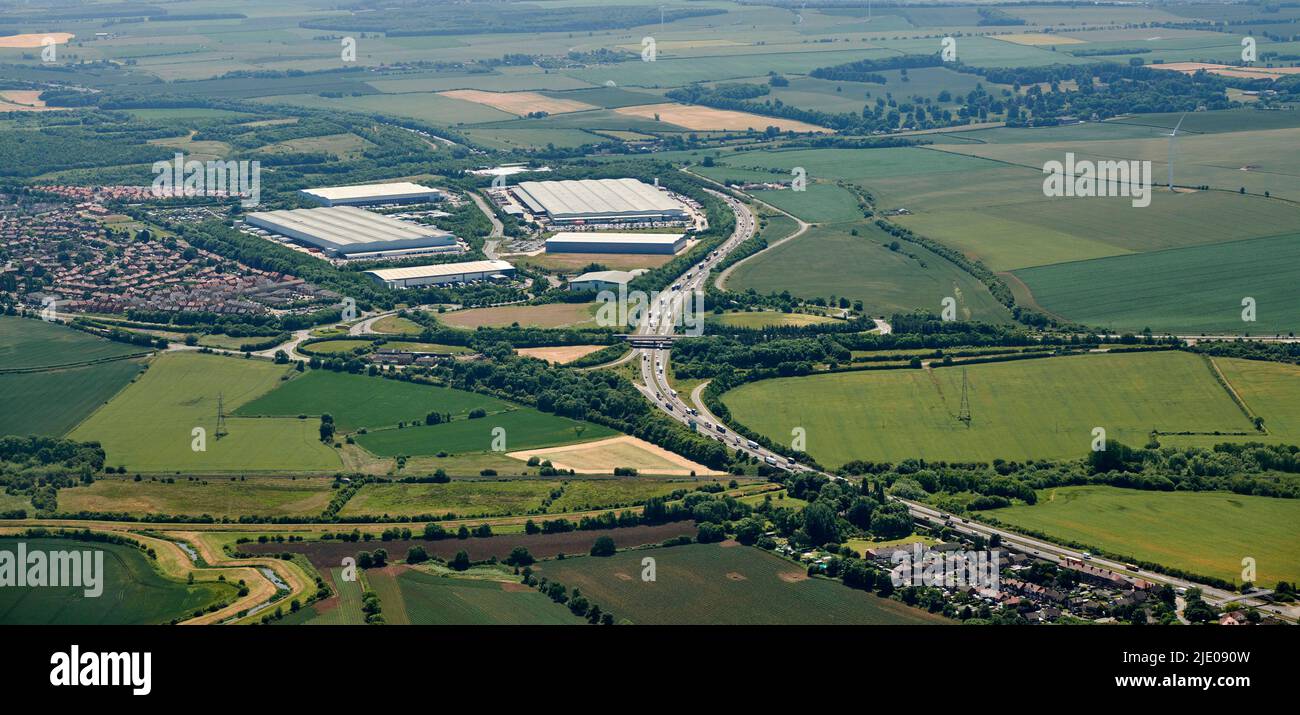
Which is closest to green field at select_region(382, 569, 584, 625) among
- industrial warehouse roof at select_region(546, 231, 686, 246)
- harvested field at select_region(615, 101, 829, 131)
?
industrial warehouse roof at select_region(546, 231, 686, 246)

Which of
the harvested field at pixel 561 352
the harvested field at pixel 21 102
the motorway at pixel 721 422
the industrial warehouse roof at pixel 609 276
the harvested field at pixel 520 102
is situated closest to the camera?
the motorway at pixel 721 422

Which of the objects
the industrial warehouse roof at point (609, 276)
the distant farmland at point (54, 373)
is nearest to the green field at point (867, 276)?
the industrial warehouse roof at point (609, 276)

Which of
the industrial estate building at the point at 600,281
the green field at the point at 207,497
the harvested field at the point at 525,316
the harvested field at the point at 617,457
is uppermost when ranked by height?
the industrial estate building at the point at 600,281

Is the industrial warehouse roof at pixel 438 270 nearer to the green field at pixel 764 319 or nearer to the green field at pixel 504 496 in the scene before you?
the green field at pixel 764 319

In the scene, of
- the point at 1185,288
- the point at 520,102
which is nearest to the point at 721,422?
the point at 1185,288

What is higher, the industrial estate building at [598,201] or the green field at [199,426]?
the industrial estate building at [598,201]

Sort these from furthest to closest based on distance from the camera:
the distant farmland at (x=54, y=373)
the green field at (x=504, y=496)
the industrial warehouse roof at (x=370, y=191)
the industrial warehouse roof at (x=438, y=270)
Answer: the industrial warehouse roof at (x=370, y=191)
the industrial warehouse roof at (x=438, y=270)
the distant farmland at (x=54, y=373)
the green field at (x=504, y=496)

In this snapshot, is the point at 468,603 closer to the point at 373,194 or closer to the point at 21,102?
the point at 373,194

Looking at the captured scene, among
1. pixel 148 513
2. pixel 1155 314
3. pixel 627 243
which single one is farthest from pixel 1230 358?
pixel 148 513

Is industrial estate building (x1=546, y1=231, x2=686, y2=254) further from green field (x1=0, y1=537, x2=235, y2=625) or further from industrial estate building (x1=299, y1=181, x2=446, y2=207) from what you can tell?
green field (x1=0, y1=537, x2=235, y2=625)
